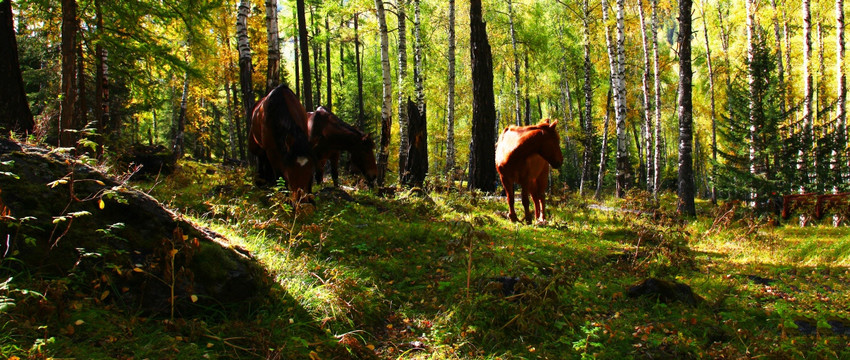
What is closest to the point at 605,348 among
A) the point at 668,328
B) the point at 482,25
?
the point at 668,328

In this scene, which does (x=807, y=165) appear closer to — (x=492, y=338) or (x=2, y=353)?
(x=492, y=338)

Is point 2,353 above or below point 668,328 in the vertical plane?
above

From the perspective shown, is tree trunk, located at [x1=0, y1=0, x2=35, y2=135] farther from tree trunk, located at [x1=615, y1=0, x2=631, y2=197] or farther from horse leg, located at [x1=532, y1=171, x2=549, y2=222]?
tree trunk, located at [x1=615, y1=0, x2=631, y2=197]

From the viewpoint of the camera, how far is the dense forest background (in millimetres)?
8797

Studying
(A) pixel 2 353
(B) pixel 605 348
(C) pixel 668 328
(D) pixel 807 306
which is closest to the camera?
(A) pixel 2 353

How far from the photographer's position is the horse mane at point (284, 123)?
609cm

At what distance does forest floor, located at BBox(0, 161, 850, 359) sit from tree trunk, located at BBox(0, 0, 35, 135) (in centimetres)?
257

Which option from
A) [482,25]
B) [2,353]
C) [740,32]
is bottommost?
[2,353]

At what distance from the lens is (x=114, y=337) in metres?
2.32

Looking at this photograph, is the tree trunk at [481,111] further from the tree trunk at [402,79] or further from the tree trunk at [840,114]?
the tree trunk at [840,114]

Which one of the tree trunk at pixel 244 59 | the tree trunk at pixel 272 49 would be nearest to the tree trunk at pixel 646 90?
the tree trunk at pixel 272 49

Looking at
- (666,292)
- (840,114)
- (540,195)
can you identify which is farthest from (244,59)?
(840,114)

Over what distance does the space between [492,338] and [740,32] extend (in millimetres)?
31778

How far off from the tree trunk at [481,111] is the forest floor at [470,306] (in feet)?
19.6
